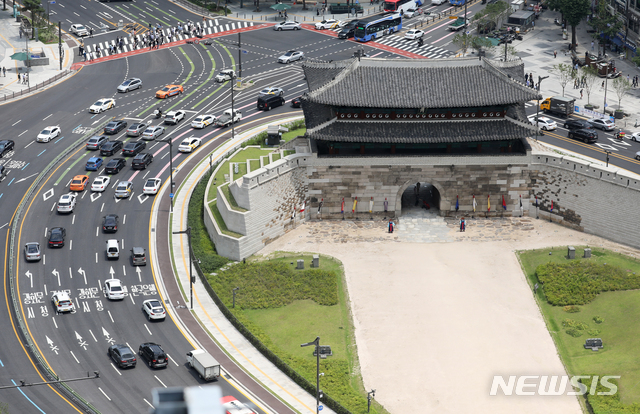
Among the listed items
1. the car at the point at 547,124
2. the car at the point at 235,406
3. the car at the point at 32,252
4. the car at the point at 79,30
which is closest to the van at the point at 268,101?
the car at the point at 547,124

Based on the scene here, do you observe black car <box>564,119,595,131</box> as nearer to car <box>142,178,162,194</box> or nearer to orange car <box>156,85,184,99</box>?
car <box>142,178,162,194</box>

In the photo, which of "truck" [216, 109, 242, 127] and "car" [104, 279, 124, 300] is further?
"truck" [216, 109, 242, 127]

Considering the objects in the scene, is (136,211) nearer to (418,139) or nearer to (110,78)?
(418,139)

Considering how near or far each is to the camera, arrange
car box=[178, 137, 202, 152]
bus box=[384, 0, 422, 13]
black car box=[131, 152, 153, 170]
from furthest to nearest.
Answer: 1. bus box=[384, 0, 422, 13]
2. car box=[178, 137, 202, 152]
3. black car box=[131, 152, 153, 170]

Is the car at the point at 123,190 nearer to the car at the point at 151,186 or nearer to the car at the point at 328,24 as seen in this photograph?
the car at the point at 151,186

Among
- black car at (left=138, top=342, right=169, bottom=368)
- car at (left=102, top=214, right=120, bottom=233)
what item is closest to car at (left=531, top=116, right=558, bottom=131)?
car at (left=102, top=214, right=120, bottom=233)

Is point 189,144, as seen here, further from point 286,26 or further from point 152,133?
point 286,26

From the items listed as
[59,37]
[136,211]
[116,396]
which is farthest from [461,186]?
[59,37]

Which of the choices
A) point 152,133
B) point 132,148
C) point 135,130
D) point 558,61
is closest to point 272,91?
point 152,133
